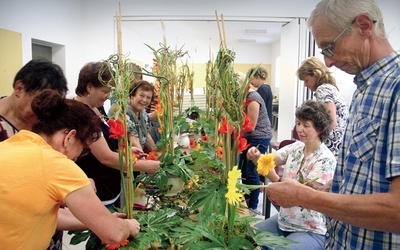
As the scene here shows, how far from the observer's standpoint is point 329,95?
7.94ft

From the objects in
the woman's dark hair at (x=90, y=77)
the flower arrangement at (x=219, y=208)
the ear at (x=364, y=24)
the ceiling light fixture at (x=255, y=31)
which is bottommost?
the flower arrangement at (x=219, y=208)

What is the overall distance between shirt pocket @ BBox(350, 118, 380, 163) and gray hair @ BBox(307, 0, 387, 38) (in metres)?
0.25

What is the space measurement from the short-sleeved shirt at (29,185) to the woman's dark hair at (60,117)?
72 mm

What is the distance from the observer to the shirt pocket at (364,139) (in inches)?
34.0

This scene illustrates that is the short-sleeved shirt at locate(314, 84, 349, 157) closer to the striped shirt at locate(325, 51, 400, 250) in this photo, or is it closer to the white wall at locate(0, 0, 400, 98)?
the striped shirt at locate(325, 51, 400, 250)

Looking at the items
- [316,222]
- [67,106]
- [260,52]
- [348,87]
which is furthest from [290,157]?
[260,52]

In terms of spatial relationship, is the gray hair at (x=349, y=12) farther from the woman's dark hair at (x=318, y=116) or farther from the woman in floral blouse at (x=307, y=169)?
the woman's dark hair at (x=318, y=116)

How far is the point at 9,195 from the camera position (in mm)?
901

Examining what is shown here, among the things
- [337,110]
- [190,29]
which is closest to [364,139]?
[337,110]

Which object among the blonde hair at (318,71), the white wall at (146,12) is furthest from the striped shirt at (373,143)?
the white wall at (146,12)

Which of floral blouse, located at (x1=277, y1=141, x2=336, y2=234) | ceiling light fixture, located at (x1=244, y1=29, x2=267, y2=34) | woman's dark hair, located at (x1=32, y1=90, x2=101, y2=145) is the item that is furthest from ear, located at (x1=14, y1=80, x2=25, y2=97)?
ceiling light fixture, located at (x1=244, y1=29, x2=267, y2=34)

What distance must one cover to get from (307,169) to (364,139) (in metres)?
0.82

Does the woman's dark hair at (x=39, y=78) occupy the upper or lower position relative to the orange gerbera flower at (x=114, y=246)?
upper

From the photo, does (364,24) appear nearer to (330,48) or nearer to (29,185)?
(330,48)
